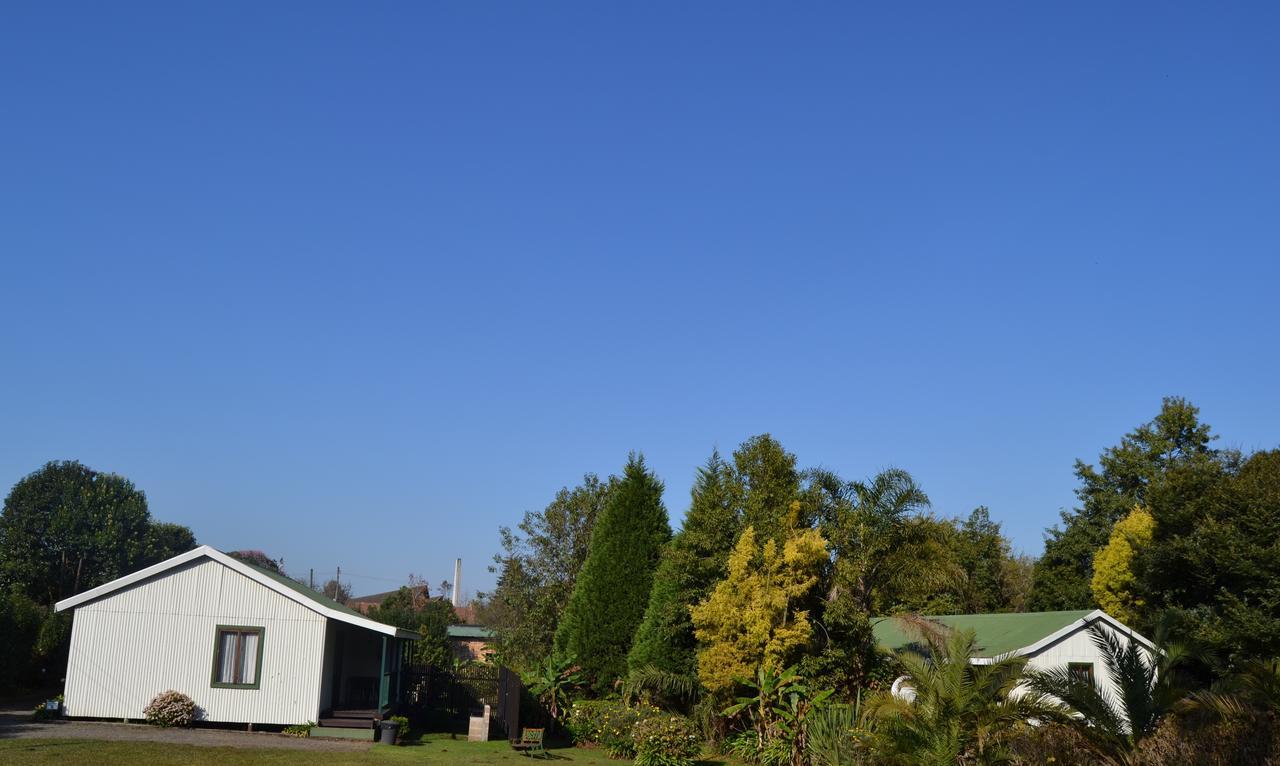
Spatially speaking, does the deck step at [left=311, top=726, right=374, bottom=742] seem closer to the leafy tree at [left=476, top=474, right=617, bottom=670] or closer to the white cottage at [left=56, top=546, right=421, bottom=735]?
the white cottage at [left=56, top=546, right=421, bottom=735]

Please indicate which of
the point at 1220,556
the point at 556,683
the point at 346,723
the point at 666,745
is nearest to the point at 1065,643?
the point at 1220,556

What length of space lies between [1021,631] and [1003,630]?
1147mm

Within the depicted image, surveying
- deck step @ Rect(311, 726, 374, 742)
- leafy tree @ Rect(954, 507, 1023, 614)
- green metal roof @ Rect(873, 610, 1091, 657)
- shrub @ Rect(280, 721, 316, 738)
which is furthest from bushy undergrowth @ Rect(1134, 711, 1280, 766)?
leafy tree @ Rect(954, 507, 1023, 614)

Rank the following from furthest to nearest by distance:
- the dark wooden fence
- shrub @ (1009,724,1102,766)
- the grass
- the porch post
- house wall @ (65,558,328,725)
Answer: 1. the dark wooden fence
2. the porch post
3. house wall @ (65,558,328,725)
4. the grass
5. shrub @ (1009,724,1102,766)

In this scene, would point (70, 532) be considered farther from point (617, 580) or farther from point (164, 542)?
point (617, 580)

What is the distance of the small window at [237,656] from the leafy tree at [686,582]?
926cm

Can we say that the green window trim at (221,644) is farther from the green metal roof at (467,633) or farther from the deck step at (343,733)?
the green metal roof at (467,633)

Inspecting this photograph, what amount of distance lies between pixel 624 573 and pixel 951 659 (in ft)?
41.2

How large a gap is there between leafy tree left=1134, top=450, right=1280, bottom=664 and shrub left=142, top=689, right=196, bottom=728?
87.7 ft

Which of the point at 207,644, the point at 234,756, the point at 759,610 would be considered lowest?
the point at 234,756

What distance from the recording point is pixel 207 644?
2230 centimetres

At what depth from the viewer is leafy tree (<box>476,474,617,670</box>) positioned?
33969mm

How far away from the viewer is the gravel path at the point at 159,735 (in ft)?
64.0

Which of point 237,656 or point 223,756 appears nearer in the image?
point 223,756
